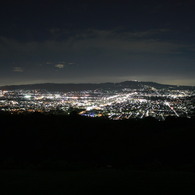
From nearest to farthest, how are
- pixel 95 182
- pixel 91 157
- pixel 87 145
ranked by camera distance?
pixel 95 182
pixel 91 157
pixel 87 145

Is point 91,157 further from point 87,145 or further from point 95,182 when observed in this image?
point 95,182

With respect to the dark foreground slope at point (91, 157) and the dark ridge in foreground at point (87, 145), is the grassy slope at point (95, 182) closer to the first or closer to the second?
the dark foreground slope at point (91, 157)

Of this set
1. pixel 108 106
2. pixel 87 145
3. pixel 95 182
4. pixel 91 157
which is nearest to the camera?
pixel 95 182

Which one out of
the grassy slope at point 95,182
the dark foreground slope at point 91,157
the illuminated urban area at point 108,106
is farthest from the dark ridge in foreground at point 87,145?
the illuminated urban area at point 108,106

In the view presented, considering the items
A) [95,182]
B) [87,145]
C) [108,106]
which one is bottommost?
[108,106]

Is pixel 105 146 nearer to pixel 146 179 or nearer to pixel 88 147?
pixel 88 147

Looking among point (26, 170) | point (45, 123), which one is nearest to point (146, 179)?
point (26, 170)

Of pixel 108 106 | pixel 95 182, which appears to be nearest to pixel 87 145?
pixel 95 182

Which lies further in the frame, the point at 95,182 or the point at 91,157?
the point at 91,157
